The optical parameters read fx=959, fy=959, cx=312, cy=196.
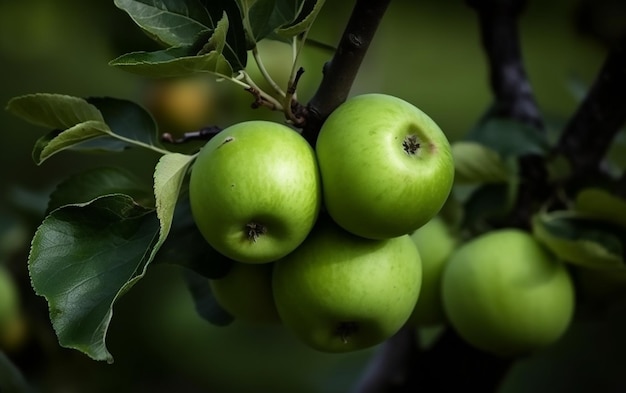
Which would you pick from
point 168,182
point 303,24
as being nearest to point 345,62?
point 303,24

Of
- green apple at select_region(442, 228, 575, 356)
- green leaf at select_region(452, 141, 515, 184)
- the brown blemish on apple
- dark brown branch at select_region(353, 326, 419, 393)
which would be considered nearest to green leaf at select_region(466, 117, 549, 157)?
green leaf at select_region(452, 141, 515, 184)

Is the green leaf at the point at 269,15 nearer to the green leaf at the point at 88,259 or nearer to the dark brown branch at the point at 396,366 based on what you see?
the green leaf at the point at 88,259

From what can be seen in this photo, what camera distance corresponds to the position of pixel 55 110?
2.47ft

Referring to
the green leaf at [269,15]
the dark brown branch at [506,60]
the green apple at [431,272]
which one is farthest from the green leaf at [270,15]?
the dark brown branch at [506,60]

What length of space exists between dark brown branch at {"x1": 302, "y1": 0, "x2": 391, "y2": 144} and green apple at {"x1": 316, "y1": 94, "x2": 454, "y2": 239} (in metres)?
0.04

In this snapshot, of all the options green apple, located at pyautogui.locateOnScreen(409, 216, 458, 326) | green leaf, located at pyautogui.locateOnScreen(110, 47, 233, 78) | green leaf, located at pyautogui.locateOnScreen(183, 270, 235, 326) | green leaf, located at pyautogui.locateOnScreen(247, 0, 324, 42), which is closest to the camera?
green leaf, located at pyautogui.locateOnScreen(110, 47, 233, 78)

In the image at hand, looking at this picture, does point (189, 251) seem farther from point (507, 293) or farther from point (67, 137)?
point (507, 293)

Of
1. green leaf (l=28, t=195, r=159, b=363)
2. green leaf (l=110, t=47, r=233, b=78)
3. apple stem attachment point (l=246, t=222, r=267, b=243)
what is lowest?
green leaf (l=28, t=195, r=159, b=363)

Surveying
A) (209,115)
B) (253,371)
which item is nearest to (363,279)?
(209,115)

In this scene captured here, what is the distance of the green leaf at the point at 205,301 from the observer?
35.6 inches

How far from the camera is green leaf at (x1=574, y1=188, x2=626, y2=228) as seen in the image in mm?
994

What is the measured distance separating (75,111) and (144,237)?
0.12m

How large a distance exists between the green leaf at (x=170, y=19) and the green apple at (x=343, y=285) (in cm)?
18

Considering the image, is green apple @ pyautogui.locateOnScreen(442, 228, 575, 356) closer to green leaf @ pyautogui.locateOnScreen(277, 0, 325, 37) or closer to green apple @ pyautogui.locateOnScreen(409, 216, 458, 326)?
green apple @ pyautogui.locateOnScreen(409, 216, 458, 326)
